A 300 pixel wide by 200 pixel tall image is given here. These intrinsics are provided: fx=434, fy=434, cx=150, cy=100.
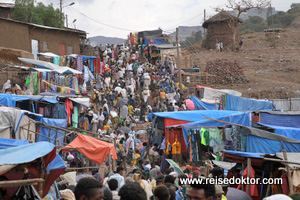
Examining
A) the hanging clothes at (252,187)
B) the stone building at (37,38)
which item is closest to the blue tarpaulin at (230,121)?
the hanging clothes at (252,187)

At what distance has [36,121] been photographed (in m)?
11.7

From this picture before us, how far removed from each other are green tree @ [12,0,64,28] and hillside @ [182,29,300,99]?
10854mm

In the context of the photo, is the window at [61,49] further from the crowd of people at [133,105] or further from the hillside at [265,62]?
the hillside at [265,62]

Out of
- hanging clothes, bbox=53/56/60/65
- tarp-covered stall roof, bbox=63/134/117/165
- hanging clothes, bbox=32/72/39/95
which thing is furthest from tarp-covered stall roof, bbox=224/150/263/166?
hanging clothes, bbox=53/56/60/65

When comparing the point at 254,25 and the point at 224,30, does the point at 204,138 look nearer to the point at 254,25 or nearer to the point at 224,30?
the point at 224,30

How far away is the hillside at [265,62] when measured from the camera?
29.9m

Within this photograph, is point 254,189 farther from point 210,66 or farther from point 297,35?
point 297,35

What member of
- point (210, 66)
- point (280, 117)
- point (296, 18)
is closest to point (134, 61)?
point (210, 66)

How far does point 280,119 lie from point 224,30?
3005 centimetres

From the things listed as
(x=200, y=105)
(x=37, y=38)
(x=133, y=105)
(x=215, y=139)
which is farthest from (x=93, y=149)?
(x=37, y=38)

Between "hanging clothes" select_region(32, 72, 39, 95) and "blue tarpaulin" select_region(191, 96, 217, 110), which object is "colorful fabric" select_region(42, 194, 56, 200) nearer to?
"hanging clothes" select_region(32, 72, 39, 95)

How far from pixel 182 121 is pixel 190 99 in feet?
26.6

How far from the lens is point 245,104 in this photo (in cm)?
2348

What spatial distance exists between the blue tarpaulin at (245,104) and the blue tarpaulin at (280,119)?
7.92 m
